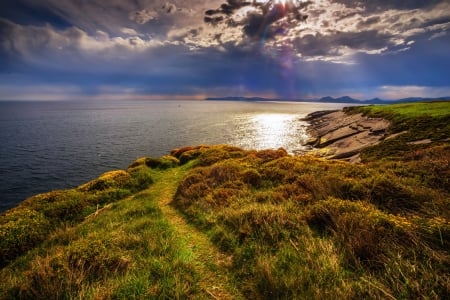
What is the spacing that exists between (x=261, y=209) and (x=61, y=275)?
21.3ft

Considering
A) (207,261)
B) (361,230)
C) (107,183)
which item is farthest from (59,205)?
(361,230)

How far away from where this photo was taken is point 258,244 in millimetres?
6523

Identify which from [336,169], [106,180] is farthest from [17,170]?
[336,169]

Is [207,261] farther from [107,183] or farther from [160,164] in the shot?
[160,164]

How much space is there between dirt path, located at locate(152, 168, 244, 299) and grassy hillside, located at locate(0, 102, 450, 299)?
0.04m

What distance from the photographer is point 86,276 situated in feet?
17.2

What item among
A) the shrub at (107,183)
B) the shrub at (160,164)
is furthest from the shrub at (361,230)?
the shrub at (160,164)

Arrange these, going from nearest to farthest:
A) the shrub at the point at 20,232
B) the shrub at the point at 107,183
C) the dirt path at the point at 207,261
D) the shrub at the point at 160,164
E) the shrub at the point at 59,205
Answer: the dirt path at the point at 207,261 < the shrub at the point at 20,232 < the shrub at the point at 59,205 < the shrub at the point at 107,183 < the shrub at the point at 160,164

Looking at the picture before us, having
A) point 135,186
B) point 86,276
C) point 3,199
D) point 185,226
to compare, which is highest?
point 86,276

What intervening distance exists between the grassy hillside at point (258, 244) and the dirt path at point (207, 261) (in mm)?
37

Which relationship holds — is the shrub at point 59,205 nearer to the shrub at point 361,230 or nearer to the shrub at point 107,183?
the shrub at point 107,183

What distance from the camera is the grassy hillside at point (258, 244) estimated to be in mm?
4668

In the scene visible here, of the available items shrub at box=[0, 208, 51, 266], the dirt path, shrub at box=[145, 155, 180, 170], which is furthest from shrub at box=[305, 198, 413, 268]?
shrub at box=[145, 155, 180, 170]

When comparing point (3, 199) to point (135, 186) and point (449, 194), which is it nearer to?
point (135, 186)
